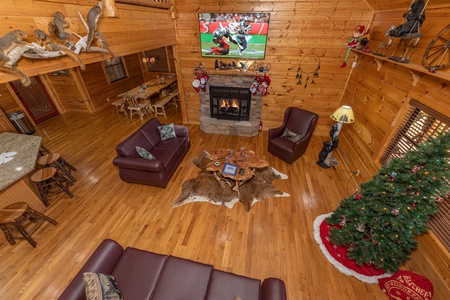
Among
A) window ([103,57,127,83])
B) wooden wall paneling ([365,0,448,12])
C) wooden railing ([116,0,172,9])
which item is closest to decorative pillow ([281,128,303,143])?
wooden wall paneling ([365,0,448,12])

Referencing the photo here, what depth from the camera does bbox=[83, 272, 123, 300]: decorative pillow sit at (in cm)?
161

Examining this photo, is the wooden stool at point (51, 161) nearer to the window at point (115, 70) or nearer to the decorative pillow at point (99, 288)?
the decorative pillow at point (99, 288)

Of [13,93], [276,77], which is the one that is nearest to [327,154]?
[276,77]

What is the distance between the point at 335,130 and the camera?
4.15 meters

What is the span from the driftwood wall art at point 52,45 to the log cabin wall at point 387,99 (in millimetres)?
4378

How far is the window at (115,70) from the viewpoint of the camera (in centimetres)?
776

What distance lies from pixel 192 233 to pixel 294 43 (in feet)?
15.8

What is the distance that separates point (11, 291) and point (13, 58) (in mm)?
2826

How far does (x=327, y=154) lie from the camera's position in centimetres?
442

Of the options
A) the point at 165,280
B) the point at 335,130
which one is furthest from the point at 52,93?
the point at 335,130

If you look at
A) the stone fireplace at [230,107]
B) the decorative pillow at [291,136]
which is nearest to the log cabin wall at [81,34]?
the stone fireplace at [230,107]

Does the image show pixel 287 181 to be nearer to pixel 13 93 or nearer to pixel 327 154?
pixel 327 154

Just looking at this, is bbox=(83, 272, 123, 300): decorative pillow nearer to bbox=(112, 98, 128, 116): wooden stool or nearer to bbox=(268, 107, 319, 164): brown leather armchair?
bbox=(268, 107, 319, 164): brown leather armchair

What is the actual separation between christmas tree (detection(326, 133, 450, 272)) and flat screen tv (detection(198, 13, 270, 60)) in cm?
394
